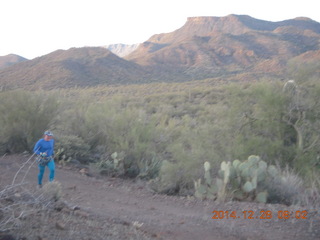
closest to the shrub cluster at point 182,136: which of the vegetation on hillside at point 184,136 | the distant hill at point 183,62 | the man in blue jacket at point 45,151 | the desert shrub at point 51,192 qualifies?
the vegetation on hillside at point 184,136

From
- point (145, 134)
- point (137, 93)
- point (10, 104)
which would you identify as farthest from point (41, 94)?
point (137, 93)

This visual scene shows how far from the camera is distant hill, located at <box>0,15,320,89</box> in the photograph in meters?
52.2

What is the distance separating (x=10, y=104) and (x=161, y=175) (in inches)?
264

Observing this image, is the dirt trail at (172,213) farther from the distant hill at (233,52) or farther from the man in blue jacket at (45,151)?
the distant hill at (233,52)

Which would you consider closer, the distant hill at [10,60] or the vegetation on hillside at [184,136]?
the vegetation on hillside at [184,136]

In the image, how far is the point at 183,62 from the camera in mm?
71688

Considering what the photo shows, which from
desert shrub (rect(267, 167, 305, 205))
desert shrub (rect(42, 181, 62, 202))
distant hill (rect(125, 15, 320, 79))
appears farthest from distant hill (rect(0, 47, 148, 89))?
desert shrub (rect(42, 181, 62, 202))

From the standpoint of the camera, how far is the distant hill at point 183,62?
52188 mm

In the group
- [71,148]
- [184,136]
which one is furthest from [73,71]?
[184,136]

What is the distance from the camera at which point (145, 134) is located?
47.6 feet

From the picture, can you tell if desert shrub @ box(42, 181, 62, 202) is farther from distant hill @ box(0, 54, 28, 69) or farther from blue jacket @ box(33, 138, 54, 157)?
distant hill @ box(0, 54, 28, 69)
